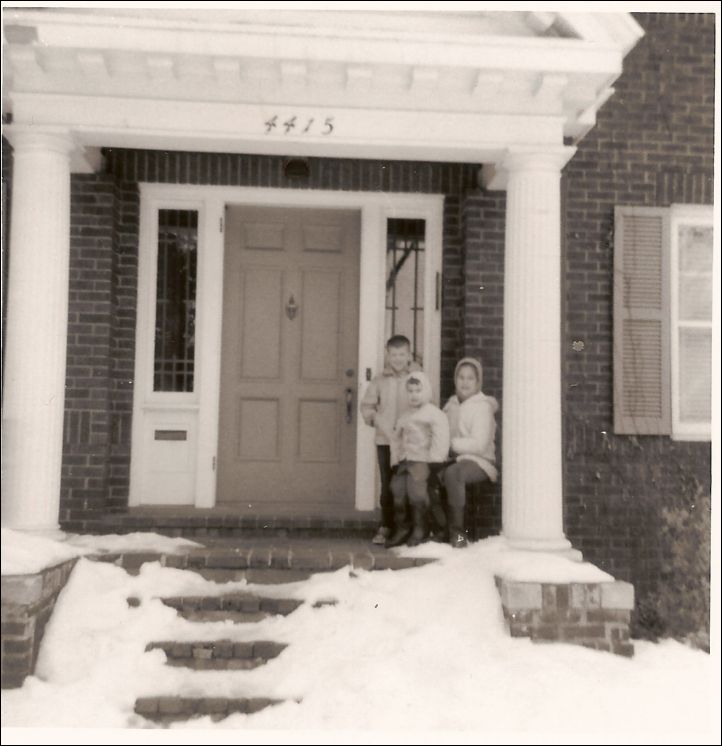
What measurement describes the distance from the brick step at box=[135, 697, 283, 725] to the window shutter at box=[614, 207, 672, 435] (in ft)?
12.1

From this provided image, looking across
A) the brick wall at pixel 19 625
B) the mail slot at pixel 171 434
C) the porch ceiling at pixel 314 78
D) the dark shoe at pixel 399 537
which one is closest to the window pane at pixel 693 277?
the porch ceiling at pixel 314 78

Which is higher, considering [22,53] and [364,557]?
[22,53]

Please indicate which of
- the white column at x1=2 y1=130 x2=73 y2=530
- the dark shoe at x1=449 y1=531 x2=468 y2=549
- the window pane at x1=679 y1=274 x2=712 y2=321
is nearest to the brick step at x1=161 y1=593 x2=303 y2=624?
the white column at x1=2 y1=130 x2=73 y2=530

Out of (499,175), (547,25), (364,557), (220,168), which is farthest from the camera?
(220,168)

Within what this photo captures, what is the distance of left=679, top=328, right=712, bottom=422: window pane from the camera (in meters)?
6.94

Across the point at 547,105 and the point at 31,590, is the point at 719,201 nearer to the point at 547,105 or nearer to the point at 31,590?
the point at 547,105

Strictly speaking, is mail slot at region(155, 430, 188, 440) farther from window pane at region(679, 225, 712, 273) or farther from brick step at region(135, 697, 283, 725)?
window pane at region(679, 225, 712, 273)

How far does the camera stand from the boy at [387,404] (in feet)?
20.3

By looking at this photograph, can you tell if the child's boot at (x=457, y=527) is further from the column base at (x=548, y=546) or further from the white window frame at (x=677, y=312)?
the white window frame at (x=677, y=312)

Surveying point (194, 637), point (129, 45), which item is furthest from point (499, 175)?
point (194, 637)

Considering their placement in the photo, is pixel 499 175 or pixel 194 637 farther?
pixel 499 175

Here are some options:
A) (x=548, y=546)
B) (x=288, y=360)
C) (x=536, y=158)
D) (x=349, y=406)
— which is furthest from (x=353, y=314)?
(x=548, y=546)

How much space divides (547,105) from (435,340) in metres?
2.14

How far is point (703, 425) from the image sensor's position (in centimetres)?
690
